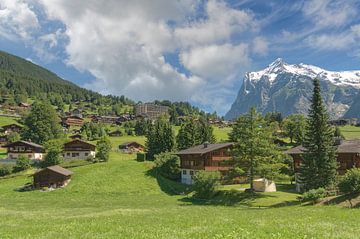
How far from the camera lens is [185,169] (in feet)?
277

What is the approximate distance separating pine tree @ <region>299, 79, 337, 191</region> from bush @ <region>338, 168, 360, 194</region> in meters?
6.89

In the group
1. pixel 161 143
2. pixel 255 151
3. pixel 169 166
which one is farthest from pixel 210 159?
pixel 161 143

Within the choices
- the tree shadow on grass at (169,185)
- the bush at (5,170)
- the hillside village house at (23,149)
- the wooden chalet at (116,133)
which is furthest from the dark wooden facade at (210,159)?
the wooden chalet at (116,133)

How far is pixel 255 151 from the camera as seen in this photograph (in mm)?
60781

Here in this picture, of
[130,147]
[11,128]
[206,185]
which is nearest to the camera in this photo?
[206,185]

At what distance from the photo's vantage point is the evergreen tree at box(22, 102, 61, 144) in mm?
142500

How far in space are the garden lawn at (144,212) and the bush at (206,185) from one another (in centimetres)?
194

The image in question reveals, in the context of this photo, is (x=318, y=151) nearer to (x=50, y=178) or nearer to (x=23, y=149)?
(x=50, y=178)

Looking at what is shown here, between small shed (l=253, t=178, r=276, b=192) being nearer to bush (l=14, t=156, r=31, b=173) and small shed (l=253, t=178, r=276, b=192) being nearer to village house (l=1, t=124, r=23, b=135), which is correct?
bush (l=14, t=156, r=31, b=173)

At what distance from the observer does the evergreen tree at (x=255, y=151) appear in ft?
197

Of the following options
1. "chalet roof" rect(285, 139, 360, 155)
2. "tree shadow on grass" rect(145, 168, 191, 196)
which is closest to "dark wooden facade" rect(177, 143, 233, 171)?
"tree shadow on grass" rect(145, 168, 191, 196)

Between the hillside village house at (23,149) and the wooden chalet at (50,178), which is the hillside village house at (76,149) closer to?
the hillside village house at (23,149)

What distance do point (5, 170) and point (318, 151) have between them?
226 ft

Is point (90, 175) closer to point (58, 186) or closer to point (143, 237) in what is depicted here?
point (58, 186)
